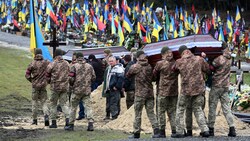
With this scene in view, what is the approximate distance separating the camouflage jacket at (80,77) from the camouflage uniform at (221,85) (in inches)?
125

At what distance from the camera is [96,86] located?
2245 cm

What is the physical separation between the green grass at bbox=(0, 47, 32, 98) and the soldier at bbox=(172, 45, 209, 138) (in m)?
13.1

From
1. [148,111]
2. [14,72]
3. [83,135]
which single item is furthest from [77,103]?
[14,72]

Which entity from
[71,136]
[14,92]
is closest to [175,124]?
[71,136]

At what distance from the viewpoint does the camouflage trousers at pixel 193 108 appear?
14.7 m

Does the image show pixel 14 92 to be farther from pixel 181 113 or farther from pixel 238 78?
pixel 181 113

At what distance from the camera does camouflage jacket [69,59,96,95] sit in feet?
55.2

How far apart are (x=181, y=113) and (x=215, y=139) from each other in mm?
891

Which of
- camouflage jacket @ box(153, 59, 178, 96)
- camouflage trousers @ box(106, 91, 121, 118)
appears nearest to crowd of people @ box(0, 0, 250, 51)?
camouflage trousers @ box(106, 91, 121, 118)

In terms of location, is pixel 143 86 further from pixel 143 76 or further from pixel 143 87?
pixel 143 76

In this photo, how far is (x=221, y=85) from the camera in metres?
15.1

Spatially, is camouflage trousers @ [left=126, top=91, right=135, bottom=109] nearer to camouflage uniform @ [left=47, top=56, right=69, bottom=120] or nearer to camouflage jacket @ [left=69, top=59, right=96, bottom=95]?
camouflage uniform @ [left=47, top=56, right=69, bottom=120]

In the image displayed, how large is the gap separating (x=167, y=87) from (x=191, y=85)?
531mm

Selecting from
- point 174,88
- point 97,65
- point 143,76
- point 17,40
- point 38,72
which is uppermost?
point 17,40
